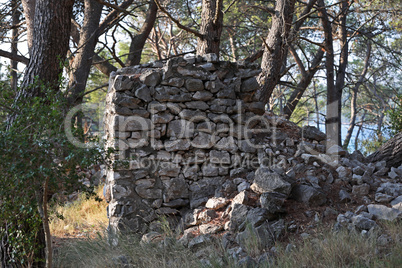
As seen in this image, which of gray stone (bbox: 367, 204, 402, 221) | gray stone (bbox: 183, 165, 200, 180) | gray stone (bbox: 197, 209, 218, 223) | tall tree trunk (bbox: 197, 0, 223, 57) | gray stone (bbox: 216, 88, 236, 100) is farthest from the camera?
tall tree trunk (bbox: 197, 0, 223, 57)

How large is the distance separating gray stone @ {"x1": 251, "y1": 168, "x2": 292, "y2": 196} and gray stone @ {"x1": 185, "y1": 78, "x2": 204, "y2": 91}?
1374 millimetres

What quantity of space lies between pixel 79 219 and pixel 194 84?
3.61 m

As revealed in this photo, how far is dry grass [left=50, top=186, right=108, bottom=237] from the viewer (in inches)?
263

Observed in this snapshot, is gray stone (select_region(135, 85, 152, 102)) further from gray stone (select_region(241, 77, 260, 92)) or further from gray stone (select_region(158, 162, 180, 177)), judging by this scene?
gray stone (select_region(241, 77, 260, 92))

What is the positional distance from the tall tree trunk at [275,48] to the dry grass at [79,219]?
11.9 feet

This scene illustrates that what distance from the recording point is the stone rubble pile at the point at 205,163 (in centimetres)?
465

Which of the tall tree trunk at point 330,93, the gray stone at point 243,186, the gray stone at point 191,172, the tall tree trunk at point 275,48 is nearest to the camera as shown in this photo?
the gray stone at point 243,186

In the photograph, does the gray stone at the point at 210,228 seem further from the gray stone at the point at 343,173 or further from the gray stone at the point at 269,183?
the gray stone at the point at 343,173

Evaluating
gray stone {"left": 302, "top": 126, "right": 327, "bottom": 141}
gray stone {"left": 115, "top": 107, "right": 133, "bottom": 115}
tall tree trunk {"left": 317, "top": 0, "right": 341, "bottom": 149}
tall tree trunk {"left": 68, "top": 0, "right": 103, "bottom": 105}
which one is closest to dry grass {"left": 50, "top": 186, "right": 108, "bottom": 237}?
gray stone {"left": 115, "top": 107, "right": 133, "bottom": 115}

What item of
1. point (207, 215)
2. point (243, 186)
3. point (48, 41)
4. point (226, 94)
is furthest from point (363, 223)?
point (48, 41)

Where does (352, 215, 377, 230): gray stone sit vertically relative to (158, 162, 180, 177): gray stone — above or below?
below

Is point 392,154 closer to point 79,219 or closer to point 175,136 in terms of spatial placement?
point 175,136

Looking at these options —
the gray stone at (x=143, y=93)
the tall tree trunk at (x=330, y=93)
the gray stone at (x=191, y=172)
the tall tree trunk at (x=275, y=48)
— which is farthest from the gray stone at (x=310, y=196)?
the tall tree trunk at (x=330, y=93)

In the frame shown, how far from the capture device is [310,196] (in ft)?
14.9
